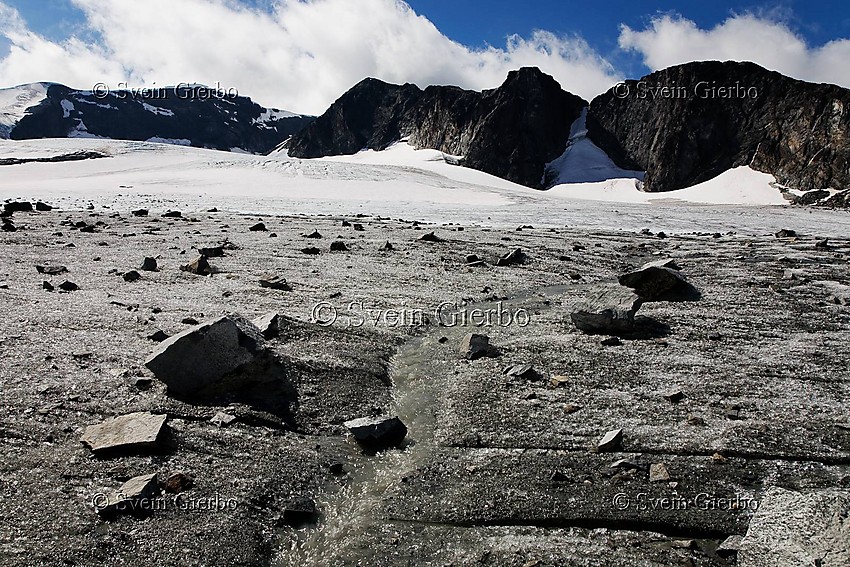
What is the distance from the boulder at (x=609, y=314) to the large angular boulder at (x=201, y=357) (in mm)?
4837

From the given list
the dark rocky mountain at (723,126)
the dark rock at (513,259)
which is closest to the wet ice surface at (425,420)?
the dark rock at (513,259)

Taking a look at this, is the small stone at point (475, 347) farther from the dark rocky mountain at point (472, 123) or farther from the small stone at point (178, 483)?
the dark rocky mountain at point (472, 123)

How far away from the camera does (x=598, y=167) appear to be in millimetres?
134250

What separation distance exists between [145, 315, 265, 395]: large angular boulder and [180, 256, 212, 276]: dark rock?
5893mm

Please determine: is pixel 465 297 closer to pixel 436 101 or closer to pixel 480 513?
pixel 480 513

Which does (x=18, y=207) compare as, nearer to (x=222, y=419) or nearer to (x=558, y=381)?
(x=222, y=419)

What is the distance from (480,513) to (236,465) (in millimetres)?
2021

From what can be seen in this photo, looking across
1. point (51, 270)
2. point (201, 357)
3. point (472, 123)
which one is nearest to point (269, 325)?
point (201, 357)

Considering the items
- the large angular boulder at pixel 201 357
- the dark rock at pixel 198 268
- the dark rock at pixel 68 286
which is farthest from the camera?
the dark rock at pixel 198 268

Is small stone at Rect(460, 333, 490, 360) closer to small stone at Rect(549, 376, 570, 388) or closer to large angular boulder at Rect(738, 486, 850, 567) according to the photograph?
small stone at Rect(549, 376, 570, 388)

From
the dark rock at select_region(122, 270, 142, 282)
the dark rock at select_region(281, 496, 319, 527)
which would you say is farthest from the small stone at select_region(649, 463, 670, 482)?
the dark rock at select_region(122, 270, 142, 282)

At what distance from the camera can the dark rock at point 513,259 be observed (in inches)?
578

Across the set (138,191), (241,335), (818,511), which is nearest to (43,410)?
(241,335)

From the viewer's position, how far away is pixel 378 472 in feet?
16.8
